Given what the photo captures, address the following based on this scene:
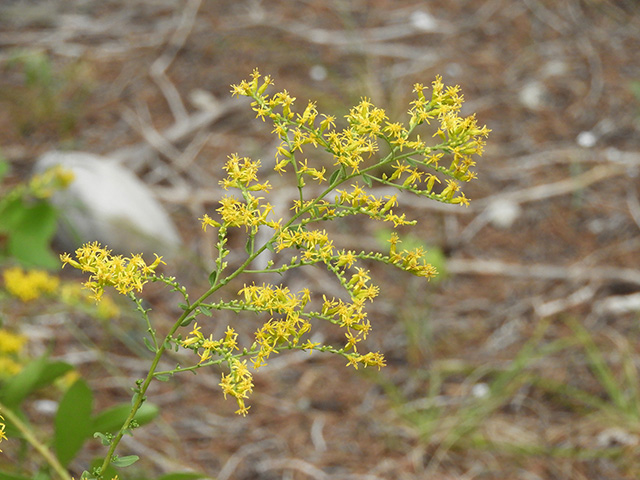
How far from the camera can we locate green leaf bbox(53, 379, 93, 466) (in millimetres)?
1822

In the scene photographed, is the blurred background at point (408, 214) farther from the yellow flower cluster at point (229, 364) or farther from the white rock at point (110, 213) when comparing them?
the yellow flower cluster at point (229, 364)

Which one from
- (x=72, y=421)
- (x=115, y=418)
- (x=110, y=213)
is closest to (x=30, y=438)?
(x=72, y=421)

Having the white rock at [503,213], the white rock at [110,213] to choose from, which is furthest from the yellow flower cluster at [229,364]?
the white rock at [503,213]

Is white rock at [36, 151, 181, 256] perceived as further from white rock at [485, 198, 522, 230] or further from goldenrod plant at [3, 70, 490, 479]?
goldenrod plant at [3, 70, 490, 479]

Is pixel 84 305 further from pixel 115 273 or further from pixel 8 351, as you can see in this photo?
pixel 115 273

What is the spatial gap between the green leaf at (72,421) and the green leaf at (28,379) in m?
0.16

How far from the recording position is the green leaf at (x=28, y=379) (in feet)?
6.40

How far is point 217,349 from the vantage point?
51.4 inches

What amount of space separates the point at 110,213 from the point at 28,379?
180 centimetres

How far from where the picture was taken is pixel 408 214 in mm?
4035

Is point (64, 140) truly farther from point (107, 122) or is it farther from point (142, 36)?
point (142, 36)

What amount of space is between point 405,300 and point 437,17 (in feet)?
8.71

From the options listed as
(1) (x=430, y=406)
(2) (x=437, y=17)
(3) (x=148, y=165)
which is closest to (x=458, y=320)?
(1) (x=430, y=406)

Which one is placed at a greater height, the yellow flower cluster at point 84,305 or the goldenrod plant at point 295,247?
the goldenrod plant at point 295,247
